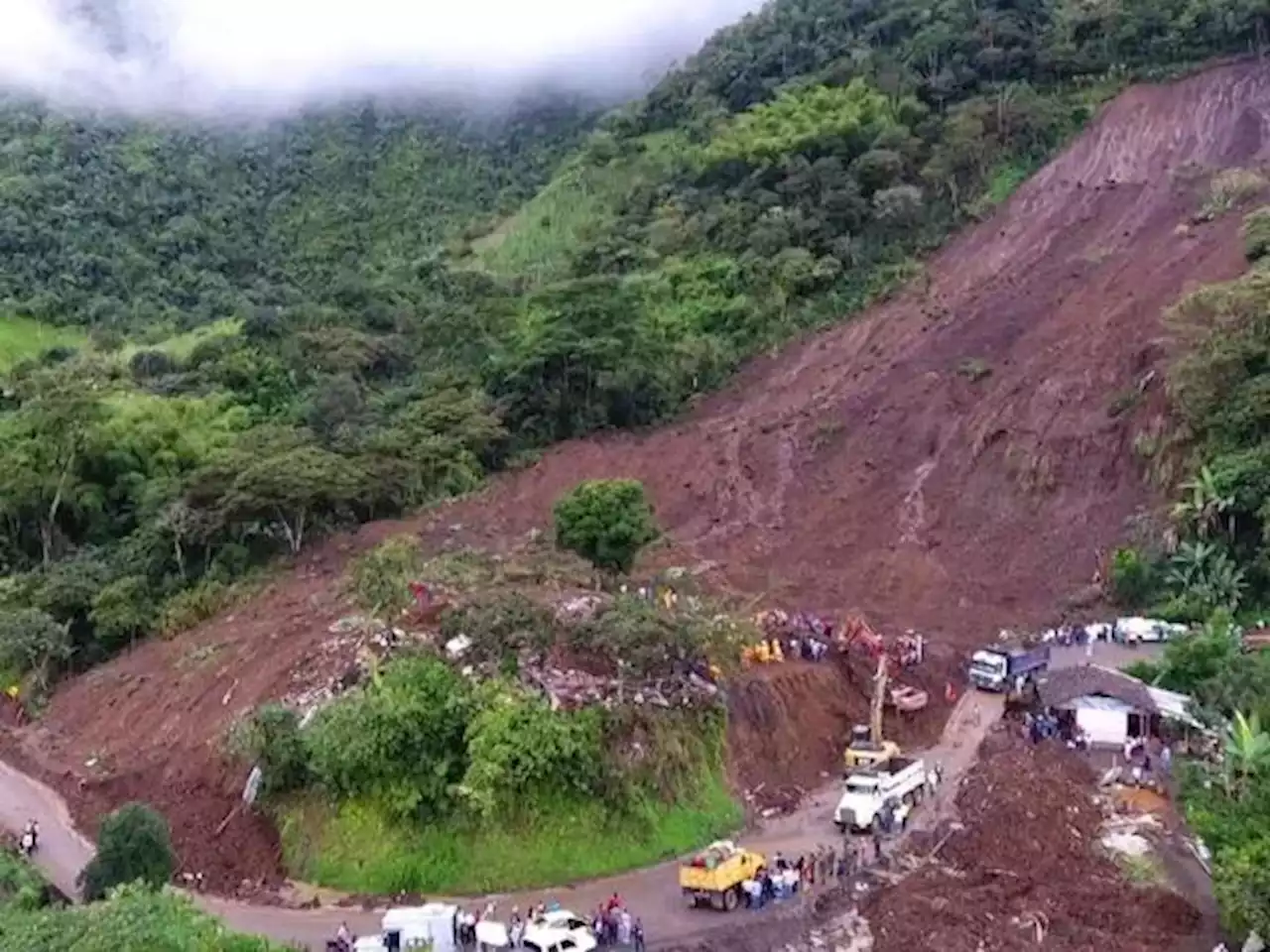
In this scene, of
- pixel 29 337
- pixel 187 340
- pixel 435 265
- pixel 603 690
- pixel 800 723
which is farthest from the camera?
pixel 435 265

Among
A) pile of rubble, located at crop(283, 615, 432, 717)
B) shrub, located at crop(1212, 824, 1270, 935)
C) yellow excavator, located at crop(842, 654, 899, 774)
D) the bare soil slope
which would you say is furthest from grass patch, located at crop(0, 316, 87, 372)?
shrub, located at crop(1212, 824, 1270, 935)

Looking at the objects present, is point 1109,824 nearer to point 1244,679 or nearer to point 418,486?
point 1244,679

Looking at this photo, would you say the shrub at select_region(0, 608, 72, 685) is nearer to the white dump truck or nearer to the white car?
Result: the white car

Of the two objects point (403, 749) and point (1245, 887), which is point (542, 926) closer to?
point (403, 749)

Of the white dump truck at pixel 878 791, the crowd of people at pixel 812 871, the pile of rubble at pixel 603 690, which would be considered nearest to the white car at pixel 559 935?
the crowd of people at pixel 812 871

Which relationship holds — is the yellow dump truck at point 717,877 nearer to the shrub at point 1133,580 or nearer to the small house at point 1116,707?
the small house at point 1116,707

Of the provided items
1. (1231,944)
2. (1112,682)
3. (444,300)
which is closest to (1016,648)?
(1112,682)

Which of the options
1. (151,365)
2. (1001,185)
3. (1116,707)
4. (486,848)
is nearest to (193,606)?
(486,848)

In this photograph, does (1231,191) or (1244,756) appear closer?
(1244,756)
